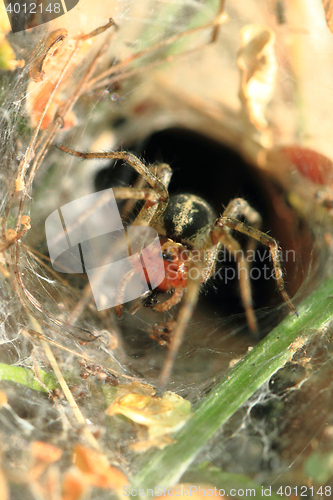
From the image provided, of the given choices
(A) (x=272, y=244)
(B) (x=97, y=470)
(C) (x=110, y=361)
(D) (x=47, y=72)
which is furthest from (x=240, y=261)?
(D) (x=47, y=72)

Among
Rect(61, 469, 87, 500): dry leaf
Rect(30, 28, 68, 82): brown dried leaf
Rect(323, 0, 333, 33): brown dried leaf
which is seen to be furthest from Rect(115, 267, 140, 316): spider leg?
Rect(323, 0, 333, 33): brown dried leaf

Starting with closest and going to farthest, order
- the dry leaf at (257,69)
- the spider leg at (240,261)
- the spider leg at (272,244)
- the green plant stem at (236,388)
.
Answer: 1. the green plant stem at (236,388)
2. the spider leg at (272,244)
3. the spider leg at (240,261)
4. the dry leaf at (257,69)

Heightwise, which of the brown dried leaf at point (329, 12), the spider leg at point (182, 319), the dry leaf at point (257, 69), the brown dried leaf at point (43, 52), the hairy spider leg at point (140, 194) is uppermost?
the brown dried leaf at point (43, 52)

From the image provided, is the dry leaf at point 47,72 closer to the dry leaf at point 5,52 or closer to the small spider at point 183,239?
the dry leaf at point 5,52

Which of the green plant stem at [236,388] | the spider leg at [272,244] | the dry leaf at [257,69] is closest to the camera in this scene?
the green plant stem at [236,388]

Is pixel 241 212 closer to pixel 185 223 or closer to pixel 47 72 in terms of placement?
pixel 185 223

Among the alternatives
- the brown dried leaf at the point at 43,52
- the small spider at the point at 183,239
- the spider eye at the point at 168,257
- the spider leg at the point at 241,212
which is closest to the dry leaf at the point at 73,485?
the small spider at the point at 183,239

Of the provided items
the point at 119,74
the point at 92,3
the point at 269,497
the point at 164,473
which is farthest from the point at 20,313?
the point at 92,3
